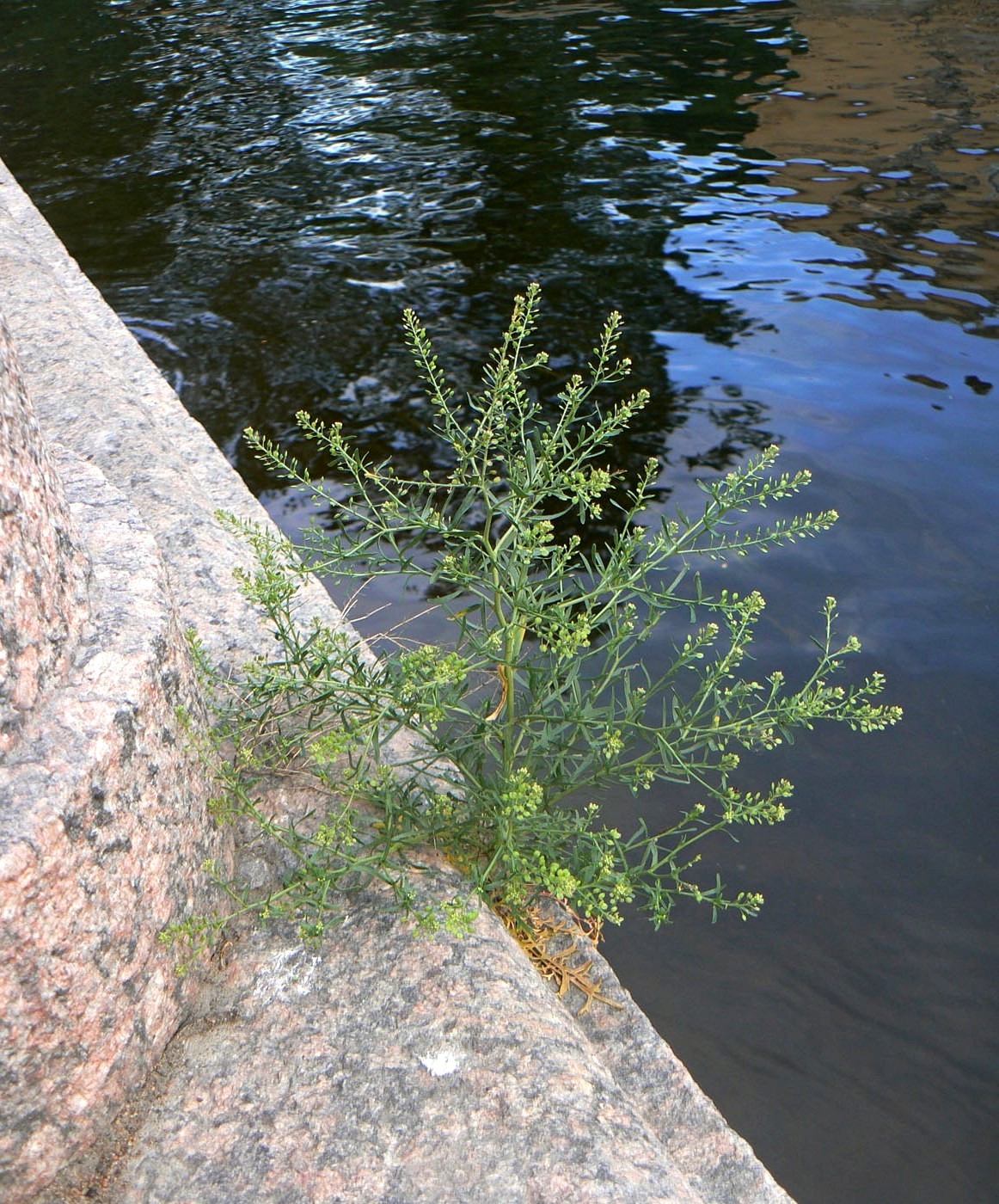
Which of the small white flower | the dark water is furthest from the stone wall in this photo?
the dark water

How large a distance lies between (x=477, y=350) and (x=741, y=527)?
2053mm

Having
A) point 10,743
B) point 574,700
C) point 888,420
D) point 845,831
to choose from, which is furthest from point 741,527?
point 10,743

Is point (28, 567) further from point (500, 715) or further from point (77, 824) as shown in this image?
point (500, 715)

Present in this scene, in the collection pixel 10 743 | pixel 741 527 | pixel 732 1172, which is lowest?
pixel 741 527

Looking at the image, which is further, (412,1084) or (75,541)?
(75,541)

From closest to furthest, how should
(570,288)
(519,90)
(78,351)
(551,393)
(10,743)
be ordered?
(10,743) → (78,351) → (551,393) → (570,288) → (519,90)

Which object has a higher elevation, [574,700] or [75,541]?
[75,541]

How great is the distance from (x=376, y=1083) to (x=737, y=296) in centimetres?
591

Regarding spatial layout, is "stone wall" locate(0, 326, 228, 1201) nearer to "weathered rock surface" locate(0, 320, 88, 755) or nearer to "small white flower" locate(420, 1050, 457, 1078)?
"weathered rock surface" locate(0, 320, 88, 755)

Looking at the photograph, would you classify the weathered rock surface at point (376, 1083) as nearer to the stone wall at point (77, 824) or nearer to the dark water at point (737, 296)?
the stone wall at point (77, 824)

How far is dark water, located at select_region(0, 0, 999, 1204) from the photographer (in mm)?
3127

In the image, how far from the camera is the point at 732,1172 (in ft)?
6.77

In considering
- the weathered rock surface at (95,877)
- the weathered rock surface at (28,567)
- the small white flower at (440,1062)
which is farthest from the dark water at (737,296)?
the weathered rock surface at (28,567)

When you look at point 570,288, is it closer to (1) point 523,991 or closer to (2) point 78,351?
(2) point 78,351
